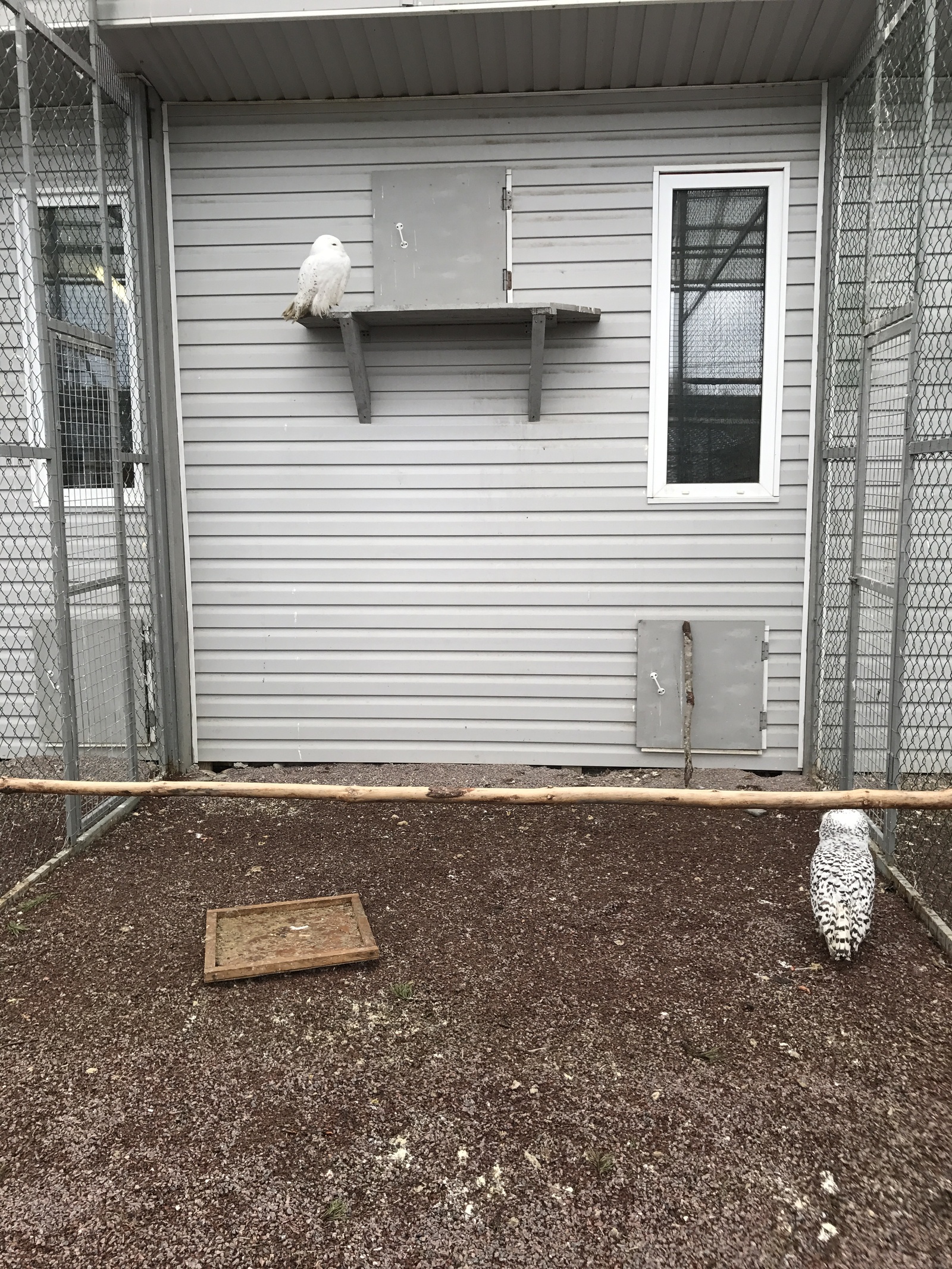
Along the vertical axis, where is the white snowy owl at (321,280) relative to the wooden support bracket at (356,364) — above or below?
above

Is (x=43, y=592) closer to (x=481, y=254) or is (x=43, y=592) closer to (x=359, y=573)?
(x=359, y=573)

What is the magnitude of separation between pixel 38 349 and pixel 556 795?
3.33 m

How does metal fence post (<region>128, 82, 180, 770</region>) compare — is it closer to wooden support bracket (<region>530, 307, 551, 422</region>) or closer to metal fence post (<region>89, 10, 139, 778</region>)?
metal fence post (<region>89, 10, 139, 778</region>)

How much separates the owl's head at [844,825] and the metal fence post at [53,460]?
2.96m

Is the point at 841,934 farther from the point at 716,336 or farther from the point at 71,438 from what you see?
the point at 71,438

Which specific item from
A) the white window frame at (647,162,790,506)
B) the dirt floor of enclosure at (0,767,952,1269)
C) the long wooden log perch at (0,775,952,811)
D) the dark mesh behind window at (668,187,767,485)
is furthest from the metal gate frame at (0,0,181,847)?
the dark mesh behind window at (668,187,767,485)

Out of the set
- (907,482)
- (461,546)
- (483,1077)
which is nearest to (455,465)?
(461,546)

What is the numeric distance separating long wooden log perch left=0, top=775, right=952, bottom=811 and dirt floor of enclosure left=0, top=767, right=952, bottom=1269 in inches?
25.2

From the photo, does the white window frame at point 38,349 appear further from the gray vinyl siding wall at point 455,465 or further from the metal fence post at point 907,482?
the metal fence post at point 907,482

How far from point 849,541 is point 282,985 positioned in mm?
3206

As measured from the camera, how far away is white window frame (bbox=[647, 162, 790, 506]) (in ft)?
15.0

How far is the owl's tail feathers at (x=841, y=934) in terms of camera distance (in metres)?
2.96

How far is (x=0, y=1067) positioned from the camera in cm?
258

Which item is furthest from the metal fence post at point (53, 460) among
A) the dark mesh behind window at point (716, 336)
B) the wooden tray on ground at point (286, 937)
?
the dark mesh behind window at point (716, 336)
